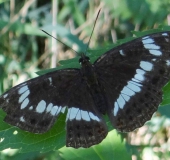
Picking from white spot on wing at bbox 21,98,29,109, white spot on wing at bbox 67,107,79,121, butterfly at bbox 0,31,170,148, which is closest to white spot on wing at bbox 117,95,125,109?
butterfly at bbox 0,31,170,148

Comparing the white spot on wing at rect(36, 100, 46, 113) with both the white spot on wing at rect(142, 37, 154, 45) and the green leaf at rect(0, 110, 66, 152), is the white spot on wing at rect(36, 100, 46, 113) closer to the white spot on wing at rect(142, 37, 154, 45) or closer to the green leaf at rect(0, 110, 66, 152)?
the green leaf at rect(0, 110, 66, 152)

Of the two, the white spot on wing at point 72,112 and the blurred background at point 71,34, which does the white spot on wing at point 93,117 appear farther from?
the blurred background at point 71,34

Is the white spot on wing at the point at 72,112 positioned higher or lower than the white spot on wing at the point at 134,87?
lower

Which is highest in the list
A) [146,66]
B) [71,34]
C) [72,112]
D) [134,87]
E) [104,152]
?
[71,34]

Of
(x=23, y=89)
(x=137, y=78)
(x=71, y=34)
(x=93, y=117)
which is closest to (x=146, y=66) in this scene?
(x=137, y=78)

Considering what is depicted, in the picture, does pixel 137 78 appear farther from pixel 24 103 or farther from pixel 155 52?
pixel 24 103

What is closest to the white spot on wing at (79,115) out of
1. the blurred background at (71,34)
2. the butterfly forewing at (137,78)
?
the butterfly forewing at (137,78)
